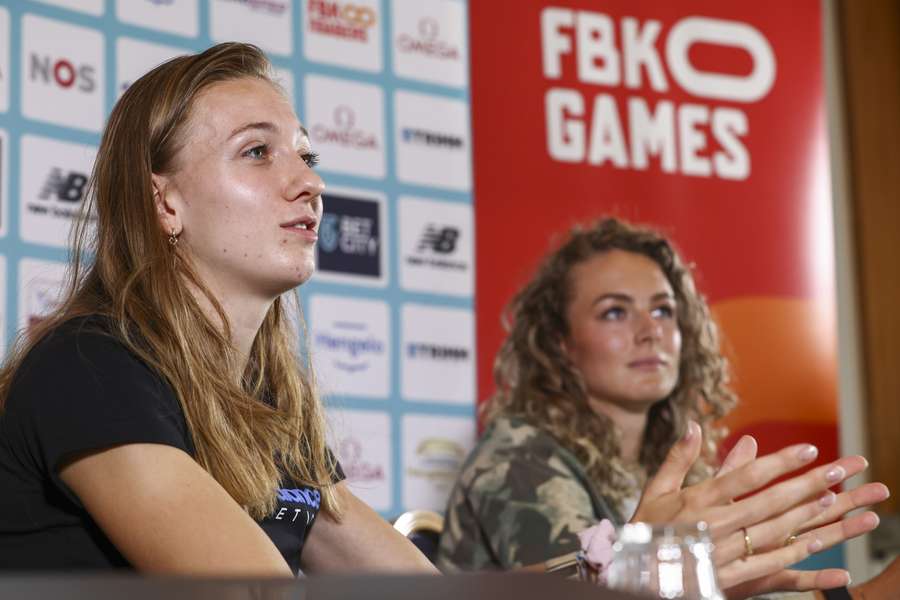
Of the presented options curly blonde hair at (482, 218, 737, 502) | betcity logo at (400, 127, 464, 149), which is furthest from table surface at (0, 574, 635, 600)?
betcity logo at (400, 127, 464, 149)

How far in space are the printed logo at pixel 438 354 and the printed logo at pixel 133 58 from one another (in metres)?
0.87

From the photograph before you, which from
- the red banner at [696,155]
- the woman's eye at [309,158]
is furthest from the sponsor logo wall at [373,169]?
the woman's eye at [309,158]

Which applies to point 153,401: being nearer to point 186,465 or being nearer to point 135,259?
point 186,465

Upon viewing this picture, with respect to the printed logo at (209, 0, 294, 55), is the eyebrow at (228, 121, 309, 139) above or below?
below

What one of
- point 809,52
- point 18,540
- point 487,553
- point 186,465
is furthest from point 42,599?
point 809,52

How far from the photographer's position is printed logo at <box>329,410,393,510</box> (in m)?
3.32

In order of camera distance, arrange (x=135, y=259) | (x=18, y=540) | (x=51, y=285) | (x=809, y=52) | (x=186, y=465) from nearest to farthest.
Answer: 1. (x=186, y=465)
2. (x=18, y=540)
3. (x=135, y=259)
4. (x=51, y=285)
5. (x=809, y=52)

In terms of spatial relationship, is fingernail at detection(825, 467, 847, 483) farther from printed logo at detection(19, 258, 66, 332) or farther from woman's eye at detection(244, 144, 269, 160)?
printed logo at detection(19, 258, 66, 332)

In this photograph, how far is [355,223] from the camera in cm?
340

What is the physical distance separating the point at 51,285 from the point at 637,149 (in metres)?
1.77

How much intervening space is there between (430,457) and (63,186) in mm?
1134

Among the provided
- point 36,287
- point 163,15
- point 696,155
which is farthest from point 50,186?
point 696,155

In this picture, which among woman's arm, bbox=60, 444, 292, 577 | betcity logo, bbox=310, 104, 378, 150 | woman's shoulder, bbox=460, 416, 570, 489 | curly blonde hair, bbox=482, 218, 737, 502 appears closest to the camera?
Result: woman's arm, bbox=60, 444, 292, 577

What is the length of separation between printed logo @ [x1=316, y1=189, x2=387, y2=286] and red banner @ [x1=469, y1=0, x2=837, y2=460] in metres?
0.32
